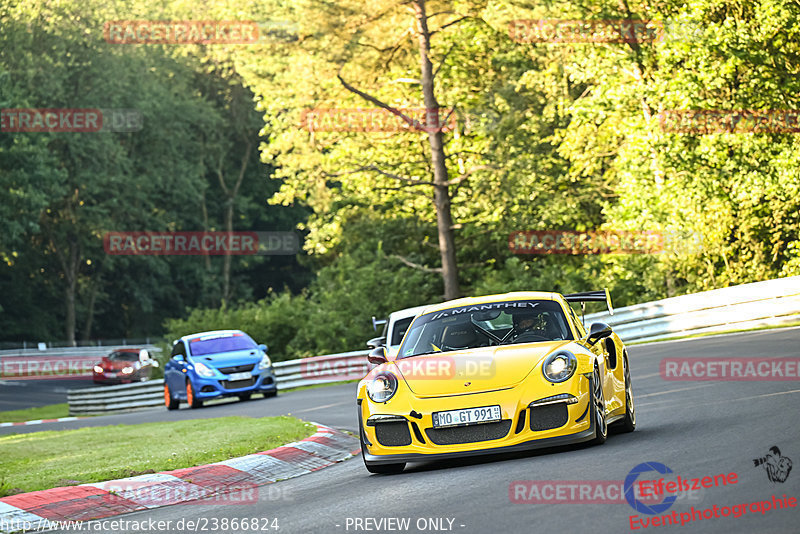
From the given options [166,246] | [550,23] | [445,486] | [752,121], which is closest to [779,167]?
[752,121]

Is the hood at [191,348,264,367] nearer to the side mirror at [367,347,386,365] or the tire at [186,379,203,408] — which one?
the tire at [186,379,203,408]

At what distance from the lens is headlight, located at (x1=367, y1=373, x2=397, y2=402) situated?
9.62 m

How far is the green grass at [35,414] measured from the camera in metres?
33.4

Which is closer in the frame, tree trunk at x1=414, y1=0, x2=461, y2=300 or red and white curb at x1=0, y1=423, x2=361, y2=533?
red and white curb at x1=0, y1=423, x2=361, y2=533

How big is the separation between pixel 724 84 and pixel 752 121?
144cm

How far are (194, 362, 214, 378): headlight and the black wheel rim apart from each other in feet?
55.9

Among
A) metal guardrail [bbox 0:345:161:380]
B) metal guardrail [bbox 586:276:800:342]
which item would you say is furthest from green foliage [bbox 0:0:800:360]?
metal guardrail [bbox 0:345:161:380]

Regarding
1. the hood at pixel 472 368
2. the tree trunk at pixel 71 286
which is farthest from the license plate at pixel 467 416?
the tree trunk at pixel 71 286

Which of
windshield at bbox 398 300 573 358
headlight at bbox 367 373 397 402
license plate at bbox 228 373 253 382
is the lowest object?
license plate at bbox 228 373 253 382

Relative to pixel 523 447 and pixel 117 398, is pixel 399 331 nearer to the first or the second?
pixel 523 447

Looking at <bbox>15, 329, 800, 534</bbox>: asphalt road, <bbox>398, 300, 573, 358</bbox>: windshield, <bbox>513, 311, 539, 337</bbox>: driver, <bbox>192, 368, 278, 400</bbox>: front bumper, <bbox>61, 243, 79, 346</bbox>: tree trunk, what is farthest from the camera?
<bbox>61, 243, 79, 346</bbox>: tree trunk

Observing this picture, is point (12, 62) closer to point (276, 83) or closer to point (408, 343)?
point (276, 83)

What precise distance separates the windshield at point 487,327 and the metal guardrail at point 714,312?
11952 mm

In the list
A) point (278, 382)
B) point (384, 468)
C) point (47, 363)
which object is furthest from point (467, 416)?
point (47, 363)
